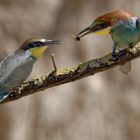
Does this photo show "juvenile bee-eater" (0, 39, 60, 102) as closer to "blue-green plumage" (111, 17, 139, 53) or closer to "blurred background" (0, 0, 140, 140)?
"blue-green plumage" (111, 17, 139, 53)

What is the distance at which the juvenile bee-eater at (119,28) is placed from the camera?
92 cm

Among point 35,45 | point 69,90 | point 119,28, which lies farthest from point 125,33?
point 69,90

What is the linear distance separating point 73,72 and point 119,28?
124mm

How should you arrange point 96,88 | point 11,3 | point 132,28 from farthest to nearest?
1. point 96,88
2. point 11,3
3. point 132,28

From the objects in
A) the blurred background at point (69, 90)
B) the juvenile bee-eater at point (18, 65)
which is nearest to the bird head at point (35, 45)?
the juvenile bee-eater at point (18, 65)

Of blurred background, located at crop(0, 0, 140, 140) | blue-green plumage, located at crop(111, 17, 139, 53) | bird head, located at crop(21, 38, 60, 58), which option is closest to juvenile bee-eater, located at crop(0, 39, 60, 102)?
bird head, located at crop(21, 38, 60, 58)

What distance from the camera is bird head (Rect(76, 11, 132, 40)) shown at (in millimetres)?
917

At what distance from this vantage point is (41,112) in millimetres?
2068

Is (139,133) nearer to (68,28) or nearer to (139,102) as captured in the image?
(139,102)

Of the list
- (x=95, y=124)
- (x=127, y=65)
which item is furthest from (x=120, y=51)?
(x=95, y=124)

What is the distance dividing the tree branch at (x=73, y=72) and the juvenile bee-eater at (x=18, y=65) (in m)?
0.02

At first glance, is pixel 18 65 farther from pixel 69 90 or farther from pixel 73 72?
pixel 69 90

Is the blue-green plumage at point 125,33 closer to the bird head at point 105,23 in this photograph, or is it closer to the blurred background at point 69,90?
the bird head at point 105,23

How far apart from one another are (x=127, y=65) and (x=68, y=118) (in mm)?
1118
